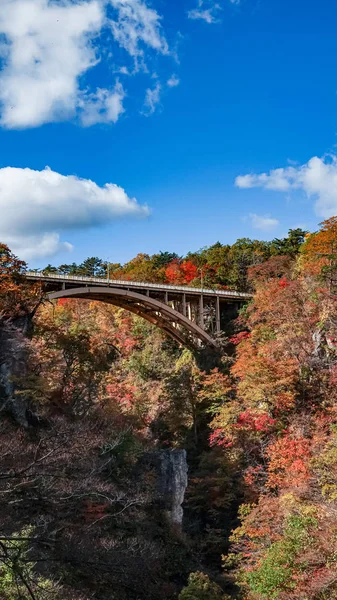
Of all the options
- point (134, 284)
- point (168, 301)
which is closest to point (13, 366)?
point (134, 284)

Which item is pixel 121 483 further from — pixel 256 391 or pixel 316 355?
pixel 316 355

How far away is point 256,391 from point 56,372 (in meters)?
8.81

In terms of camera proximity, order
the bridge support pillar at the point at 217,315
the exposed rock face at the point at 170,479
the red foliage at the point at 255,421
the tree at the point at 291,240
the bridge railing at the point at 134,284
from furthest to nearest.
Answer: the tree at the point at 291,240 → the bridge support pillar at the point at 217,315 → the bridge railing at the point at 134,284 → the red foliage at the point at 255,421 → the exposed rock face at the point at 170,479

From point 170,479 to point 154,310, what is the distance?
37.4 ft

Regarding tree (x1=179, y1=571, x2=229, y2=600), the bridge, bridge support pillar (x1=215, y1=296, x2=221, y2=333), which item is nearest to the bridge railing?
the bridge

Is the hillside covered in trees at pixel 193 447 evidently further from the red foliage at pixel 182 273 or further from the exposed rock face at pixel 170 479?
the red foliage at pixel 182 273

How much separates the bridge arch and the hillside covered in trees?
4.70 feet

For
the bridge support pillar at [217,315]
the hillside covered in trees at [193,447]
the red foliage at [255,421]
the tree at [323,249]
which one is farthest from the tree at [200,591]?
the bridge support pillar at [217,315]

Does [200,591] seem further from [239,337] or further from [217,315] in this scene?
[217,315]

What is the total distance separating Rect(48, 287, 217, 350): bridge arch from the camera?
993 inches

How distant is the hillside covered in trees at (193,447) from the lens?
1154 cm

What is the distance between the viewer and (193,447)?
2498 cm

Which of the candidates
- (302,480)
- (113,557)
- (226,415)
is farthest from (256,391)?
(113,557)

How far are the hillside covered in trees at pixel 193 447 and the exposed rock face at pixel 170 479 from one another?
0.61 feet
